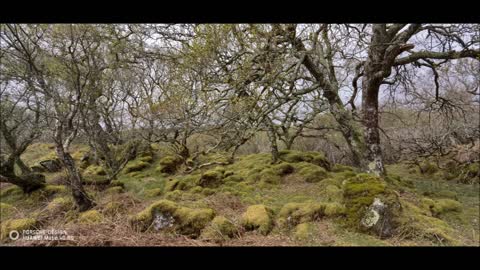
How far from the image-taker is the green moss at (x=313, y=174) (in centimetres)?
721

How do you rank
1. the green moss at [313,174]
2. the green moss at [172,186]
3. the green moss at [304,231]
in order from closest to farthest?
the green moss at [304,231]
the green moss at [313,174]
the green moss at [172,186]

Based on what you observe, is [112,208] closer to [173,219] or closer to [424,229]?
[173,219]

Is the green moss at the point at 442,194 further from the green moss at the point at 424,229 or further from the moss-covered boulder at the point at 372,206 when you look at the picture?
the moss-covered boulder at the point at 372,206

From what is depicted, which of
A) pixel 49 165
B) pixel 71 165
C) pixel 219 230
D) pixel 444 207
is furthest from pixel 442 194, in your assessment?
pixel 49 165

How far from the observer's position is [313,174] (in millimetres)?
7332

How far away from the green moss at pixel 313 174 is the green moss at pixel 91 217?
16.6 ft

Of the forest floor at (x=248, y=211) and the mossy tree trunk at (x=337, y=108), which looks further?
the mossy tree trunk at (x=337, y=108)

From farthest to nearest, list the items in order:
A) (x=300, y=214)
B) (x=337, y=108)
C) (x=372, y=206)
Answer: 1. (x=337, y=108)
2. (x=300, y=214)
3. (x=372, y=206)

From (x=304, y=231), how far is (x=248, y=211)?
1.09 meters

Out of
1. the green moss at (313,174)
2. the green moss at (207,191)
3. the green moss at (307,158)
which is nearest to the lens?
the green moss at (207,191)

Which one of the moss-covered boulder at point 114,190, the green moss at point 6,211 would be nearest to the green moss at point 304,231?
the moss-covered boulder at point 114,190
